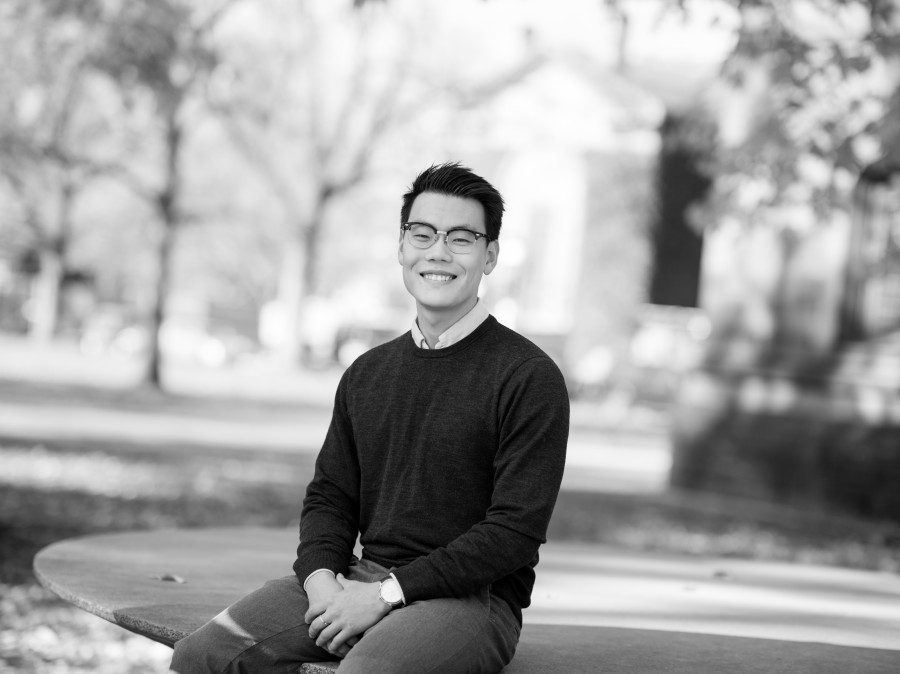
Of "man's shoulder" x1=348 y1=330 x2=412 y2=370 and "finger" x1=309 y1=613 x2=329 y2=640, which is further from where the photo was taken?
"man's shoulder" x1=348 y1=330 x2=412 y2=370

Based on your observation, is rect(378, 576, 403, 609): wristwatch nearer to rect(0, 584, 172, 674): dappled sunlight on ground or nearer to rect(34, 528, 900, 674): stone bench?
rect(34, 528, 900, 674): stone bench

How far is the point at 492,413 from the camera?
3.00 meters

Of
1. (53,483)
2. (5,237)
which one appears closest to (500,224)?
(53,483)

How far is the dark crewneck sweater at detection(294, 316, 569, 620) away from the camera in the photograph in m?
2.90

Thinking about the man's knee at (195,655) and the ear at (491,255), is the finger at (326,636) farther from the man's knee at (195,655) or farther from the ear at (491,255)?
the ear at (491,255)

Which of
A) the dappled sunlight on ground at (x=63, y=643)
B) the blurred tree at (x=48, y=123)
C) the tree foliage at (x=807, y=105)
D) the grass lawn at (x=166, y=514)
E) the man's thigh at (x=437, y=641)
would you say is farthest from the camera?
the blurred tree at (x=48, y=123)

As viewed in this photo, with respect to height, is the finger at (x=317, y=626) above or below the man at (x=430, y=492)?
below

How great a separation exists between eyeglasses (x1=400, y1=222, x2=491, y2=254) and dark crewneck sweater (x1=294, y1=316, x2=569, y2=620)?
0.20 metres

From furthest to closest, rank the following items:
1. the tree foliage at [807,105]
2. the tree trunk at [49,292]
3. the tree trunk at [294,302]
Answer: the tree trunk at [49,292] → the tree trunk at [294,302] → the tree foliage at [807,105]

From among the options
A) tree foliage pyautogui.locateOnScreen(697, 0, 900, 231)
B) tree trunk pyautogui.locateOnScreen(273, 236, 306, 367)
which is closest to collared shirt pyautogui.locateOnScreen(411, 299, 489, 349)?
tree foliage pyautogui.locateOnScreen(697, 0, 900, 231)

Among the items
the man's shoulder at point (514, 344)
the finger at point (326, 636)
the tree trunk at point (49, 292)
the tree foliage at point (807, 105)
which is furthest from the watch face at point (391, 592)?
the tree trunk at point (49, 292)

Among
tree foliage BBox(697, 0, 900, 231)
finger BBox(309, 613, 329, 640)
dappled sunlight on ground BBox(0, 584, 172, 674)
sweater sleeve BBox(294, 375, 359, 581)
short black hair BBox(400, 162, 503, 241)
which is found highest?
tree foliage BBox(697, 0, 900, 231)

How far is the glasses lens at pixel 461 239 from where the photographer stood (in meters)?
3.13

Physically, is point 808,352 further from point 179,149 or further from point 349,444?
point 179,149
